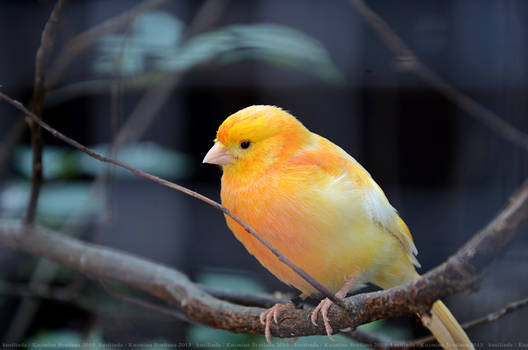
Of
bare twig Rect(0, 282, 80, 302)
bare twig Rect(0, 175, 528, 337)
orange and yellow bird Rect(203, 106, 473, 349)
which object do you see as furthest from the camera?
bare twig Rect(0, 282, 80, 302)

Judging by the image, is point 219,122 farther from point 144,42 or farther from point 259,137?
point 144,42

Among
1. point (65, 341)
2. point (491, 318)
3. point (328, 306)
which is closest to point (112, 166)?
point (65, 341)

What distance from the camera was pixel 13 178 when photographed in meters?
1.22

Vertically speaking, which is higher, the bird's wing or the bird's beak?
the bird's beak

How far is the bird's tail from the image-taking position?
2.12 ft

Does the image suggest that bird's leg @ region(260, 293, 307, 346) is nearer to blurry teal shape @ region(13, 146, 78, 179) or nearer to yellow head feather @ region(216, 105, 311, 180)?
yellow head feather @ region(216, 105, 311, 180)

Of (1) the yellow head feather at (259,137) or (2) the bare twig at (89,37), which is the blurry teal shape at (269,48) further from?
(1) the yellow head feather at (259,137)

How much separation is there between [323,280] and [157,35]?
0.65 m

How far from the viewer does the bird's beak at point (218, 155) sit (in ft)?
2.02

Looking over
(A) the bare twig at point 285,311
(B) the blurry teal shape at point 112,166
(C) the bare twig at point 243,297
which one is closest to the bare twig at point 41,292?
(A) the bare twig at point 285,311

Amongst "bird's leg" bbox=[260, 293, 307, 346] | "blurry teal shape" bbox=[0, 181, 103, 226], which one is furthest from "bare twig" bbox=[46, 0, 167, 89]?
"bird's leg" bbox=[260, 293, 307, 346]

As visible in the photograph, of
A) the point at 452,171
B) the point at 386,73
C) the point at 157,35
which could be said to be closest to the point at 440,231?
the point at 452,171

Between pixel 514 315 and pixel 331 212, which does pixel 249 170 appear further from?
pixel 514 315

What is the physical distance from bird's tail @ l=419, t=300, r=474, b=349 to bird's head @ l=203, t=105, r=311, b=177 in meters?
0.26
